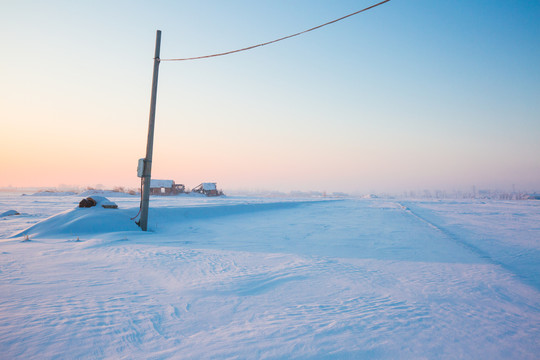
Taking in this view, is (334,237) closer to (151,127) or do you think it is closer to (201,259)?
(201,259)

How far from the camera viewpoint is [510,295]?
343 cm

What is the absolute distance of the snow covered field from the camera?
2119mm

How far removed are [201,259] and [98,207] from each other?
5813mm

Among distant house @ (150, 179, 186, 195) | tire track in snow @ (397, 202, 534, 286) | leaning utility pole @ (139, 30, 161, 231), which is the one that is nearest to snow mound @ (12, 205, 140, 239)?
leaning utility pole @ (139, 30, 161, 231)

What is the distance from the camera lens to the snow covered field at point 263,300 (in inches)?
83.4

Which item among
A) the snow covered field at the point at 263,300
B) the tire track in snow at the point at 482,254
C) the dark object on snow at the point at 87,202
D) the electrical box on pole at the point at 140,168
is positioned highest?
the electrical box on pole at the point at 140,168

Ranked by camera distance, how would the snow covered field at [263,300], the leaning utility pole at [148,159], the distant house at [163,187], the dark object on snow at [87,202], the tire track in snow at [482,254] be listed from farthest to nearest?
the distant house at [163,187] < the dark object on snow at [87,202] < the leaning utility pole at [148,159] < the tire track in snow at [482,254] < the snow covered field at [263,300]

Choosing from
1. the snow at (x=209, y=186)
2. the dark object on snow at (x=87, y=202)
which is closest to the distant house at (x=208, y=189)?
the snow at (x=209, y=186)

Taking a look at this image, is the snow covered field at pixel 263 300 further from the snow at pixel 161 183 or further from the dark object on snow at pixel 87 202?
the snow at pixel 161 183

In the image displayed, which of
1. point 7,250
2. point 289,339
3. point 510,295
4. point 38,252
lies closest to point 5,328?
point 289,339

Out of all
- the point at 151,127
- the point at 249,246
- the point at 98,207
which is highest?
the point at 151,127

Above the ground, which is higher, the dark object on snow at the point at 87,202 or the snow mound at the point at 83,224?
the dark object on snow at the point at 87,202

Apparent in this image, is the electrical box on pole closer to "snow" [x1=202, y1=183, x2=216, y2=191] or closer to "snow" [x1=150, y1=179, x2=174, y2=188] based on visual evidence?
"snow" [x1=150, y1=179, x2=174, y2=188]

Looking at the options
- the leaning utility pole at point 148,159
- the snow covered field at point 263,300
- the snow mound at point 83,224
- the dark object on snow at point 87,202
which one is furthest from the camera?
the dark object on snow at point 87,202
